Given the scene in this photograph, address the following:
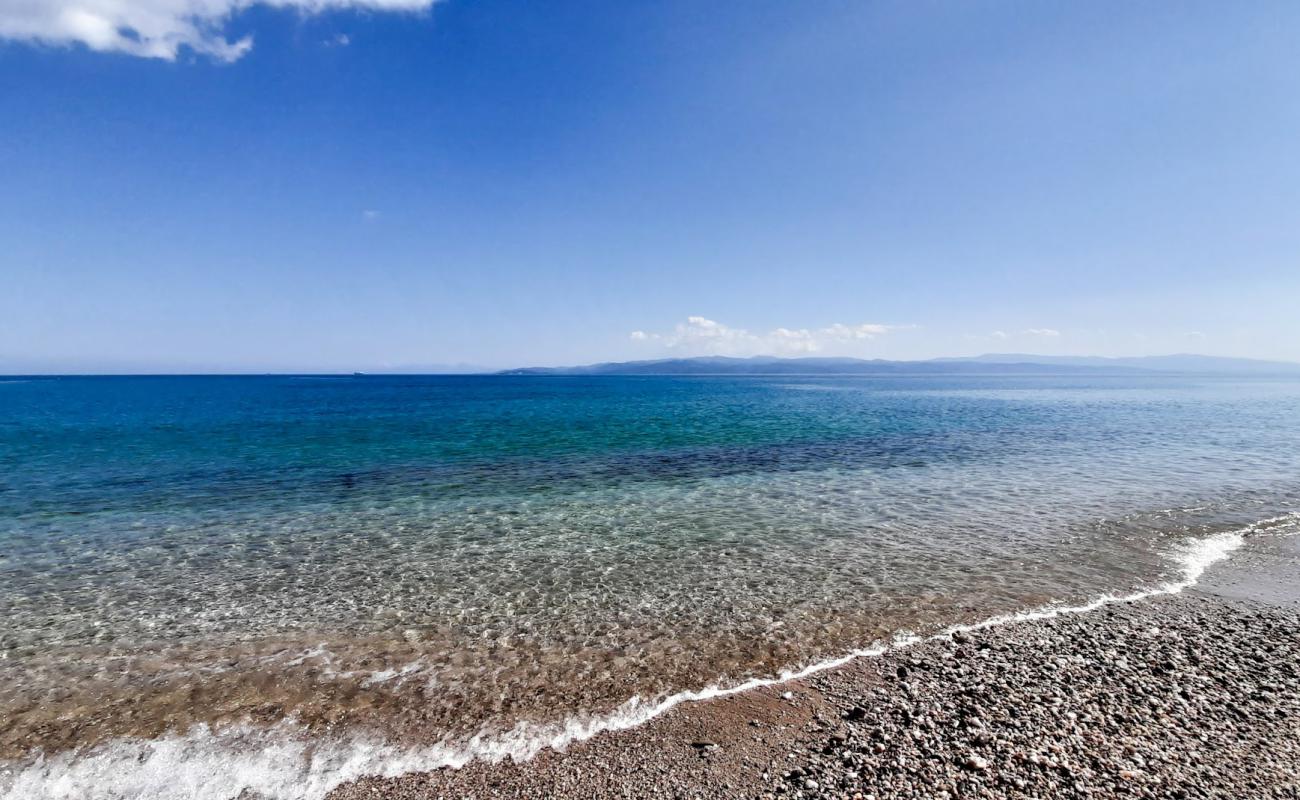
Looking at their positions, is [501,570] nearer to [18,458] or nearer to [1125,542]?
[1125,542]

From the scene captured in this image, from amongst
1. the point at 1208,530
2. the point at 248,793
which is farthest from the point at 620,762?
the point at 1208,530

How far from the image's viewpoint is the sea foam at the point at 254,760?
22.6 ft

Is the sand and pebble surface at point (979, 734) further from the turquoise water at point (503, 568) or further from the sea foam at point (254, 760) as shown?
the turquoise water at point (503, 568)

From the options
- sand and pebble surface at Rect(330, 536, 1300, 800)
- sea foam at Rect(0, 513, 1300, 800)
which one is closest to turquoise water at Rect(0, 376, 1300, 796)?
sea foam at Rect(0, 513, 1300, 800)

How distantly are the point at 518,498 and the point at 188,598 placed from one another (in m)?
11.0

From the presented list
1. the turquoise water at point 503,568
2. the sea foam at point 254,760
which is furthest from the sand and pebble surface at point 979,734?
the turquoise water at point 503,568

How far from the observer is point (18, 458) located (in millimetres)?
32344

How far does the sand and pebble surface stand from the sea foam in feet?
0.97

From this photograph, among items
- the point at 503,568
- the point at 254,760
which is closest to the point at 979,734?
the point at 254,760

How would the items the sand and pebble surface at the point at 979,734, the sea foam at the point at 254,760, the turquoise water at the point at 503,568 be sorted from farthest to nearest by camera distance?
the turquoise water at the point at 503,568 → the sea foam at the point at 254,760 → the sand and pebble surface at the point at 979,734

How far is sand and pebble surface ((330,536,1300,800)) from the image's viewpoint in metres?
6.53

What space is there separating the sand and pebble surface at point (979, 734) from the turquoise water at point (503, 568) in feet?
3.61

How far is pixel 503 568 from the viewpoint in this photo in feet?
47.7

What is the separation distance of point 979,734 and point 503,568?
35.7ft
